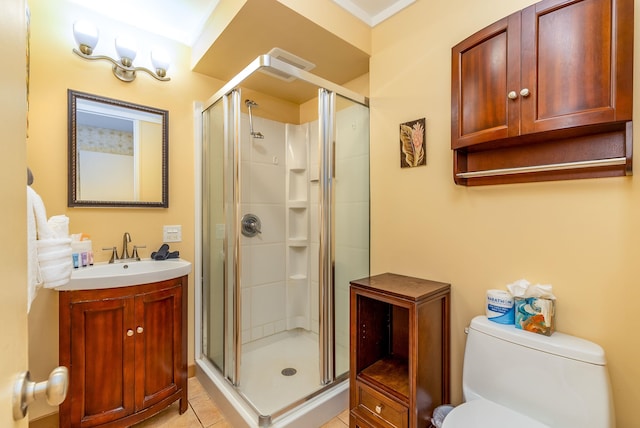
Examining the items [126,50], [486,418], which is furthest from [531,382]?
[126,50]

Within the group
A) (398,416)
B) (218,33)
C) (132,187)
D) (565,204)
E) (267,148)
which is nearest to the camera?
(565,204)

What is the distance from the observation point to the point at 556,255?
123cm

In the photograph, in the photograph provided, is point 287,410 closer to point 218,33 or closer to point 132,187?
point 132,187

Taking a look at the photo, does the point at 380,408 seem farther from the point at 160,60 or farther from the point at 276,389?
the point at 160,60

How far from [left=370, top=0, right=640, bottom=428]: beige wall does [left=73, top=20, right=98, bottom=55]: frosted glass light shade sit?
1.71 metres

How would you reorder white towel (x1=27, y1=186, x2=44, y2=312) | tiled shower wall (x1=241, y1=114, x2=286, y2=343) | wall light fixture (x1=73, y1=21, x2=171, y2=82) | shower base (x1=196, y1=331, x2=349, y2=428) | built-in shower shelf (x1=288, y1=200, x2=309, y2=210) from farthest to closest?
built-in shower shelf (x1=288, y1=200, x2=309, y2=210)
tiled shower wall (x1=241, y1=114, x2=286, y2=343)
wall light fixture (x1=73, y1=21, x2=171, y2=82)
shower base (x1=196, y1=331, x2=349, y2=428)
white towel (x1=27, y1=186, x2=44, y2=312)

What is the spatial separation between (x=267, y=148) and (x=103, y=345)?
178 centimetres

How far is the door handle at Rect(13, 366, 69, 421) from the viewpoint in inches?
18.6

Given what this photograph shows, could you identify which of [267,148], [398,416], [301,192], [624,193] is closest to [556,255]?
[624,193]

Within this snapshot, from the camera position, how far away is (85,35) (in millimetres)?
1697

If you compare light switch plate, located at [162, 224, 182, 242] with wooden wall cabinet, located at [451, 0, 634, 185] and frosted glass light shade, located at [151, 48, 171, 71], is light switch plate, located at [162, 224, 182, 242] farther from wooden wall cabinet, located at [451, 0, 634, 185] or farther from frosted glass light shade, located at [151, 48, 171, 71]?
wooden wall cabinet, located at [451, 0, 634, 185]

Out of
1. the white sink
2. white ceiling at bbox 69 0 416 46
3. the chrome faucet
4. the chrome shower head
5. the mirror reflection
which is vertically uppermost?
white ceiling at bbox 69 0 416 46

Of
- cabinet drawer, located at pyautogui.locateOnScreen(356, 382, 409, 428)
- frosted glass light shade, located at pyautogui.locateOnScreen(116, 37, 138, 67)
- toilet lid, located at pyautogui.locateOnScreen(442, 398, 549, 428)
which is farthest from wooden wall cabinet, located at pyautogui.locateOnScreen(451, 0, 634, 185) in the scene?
frosted glass light shade, located at pyautogui.locateOnScreen(116, 37, 138, 67)

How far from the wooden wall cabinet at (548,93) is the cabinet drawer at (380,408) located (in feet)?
3.84
